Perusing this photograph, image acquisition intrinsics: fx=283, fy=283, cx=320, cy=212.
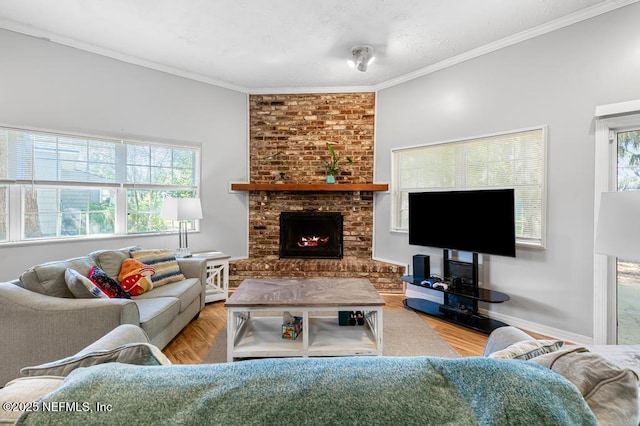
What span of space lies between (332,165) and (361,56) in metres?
1.50

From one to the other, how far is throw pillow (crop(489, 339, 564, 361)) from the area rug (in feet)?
5.13

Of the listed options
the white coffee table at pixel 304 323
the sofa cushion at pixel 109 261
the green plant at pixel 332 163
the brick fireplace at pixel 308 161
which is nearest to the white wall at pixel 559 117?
the brick fireplace at pixel 308 161

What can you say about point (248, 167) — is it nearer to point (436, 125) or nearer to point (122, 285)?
point (122, 285)

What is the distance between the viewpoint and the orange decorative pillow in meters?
2.45

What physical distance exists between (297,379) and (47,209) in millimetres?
3807

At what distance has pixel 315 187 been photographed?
4086 millimetres

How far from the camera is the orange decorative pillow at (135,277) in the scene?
8.02 ft

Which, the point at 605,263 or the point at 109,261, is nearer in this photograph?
the point at 605,263

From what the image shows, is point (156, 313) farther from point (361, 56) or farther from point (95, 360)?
point (361, 56)

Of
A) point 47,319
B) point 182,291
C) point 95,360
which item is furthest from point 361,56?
point 47,319

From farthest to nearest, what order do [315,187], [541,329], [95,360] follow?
1. [315,187]
2. [541,329]
3. [95,360]

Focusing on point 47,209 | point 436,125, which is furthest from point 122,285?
point 436,125

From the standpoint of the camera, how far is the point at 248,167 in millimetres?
4344

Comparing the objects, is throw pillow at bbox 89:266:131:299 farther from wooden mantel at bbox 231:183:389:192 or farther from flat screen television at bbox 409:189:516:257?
flat screen television at bbox 409:189:516:257
